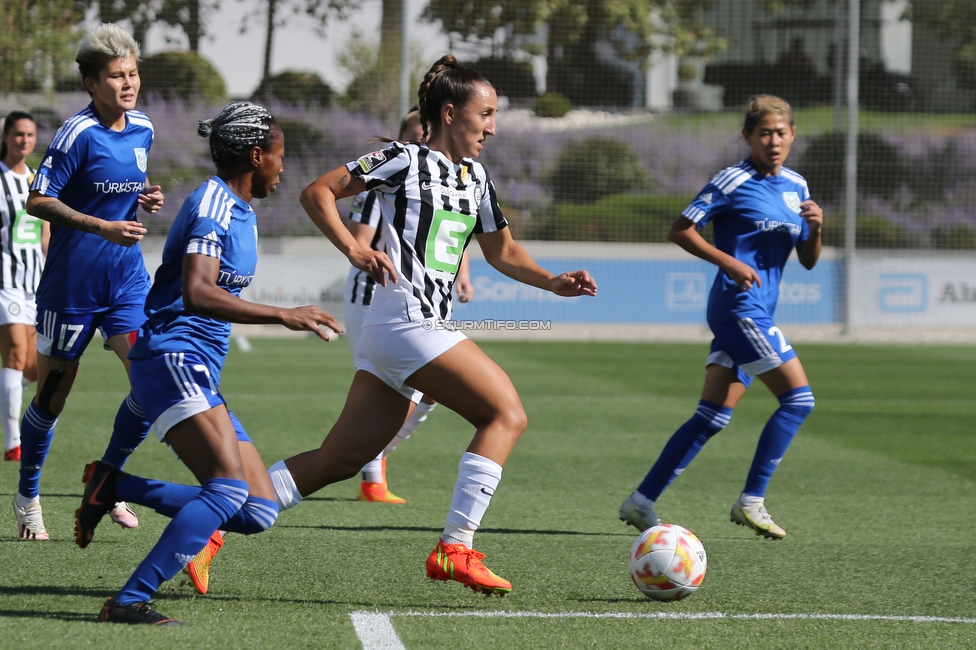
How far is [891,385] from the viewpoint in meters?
13.7

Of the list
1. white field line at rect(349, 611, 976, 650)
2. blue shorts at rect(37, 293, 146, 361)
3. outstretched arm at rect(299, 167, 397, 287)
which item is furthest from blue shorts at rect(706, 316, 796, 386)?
blue shorts at rect(37, 293, 146, 361)

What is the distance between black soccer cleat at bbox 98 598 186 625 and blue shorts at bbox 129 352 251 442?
0.53 metres

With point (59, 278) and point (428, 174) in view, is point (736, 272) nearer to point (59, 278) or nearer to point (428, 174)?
point (428, 174)

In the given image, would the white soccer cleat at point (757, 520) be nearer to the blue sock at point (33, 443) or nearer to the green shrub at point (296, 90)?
the blue sock at point (33, 443)

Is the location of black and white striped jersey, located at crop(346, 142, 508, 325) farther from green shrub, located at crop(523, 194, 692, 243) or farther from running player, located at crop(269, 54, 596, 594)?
green shrub, located at crop(523, 194, 692, 243)

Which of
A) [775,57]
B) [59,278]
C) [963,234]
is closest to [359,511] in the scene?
[59,278]

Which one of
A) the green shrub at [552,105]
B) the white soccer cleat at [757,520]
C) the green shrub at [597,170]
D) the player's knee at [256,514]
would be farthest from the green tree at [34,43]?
the player's knee at [256,514]

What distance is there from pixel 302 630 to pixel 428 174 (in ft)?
5.28

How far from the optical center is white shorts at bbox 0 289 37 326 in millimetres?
7488

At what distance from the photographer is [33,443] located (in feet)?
17.3

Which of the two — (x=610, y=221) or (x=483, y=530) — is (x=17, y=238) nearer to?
(x=483, y=530)

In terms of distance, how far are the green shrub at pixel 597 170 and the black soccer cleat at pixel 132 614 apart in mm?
22497

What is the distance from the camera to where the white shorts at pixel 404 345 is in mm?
4219

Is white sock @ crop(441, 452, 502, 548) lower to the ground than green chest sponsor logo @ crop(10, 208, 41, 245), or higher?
lower
